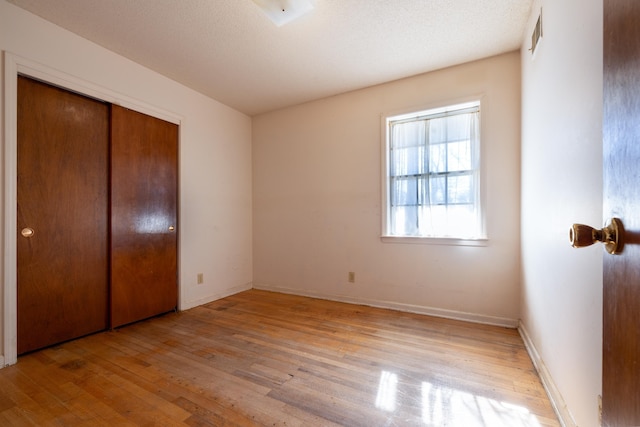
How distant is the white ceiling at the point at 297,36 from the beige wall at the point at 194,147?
14cm

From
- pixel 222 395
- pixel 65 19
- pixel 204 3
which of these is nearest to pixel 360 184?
pixel 204 3

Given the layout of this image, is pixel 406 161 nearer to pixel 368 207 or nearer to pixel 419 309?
pixel 368 207

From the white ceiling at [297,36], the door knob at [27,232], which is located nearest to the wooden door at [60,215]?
the door knob at [27,232]

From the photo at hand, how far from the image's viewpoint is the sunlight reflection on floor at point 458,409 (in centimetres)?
139

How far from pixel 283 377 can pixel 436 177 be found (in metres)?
2.44

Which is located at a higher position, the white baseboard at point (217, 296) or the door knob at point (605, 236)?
the door knob at point (605, 236)

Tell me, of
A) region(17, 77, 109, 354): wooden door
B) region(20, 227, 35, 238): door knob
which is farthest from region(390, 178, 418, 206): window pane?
region(20, 227, 35, 238): door knob

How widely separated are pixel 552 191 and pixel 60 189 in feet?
12.0

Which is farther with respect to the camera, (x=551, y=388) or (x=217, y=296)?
(x=217, y=296)

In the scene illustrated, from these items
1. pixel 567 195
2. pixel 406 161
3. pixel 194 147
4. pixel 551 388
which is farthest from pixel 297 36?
pixel 551 388

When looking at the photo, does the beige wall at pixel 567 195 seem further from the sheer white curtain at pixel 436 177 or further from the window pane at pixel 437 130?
the window pane at pixel 437 130

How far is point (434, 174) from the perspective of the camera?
9.68ft

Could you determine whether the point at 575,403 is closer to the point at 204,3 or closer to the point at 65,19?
the point at 204,3

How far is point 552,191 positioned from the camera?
1.58m
